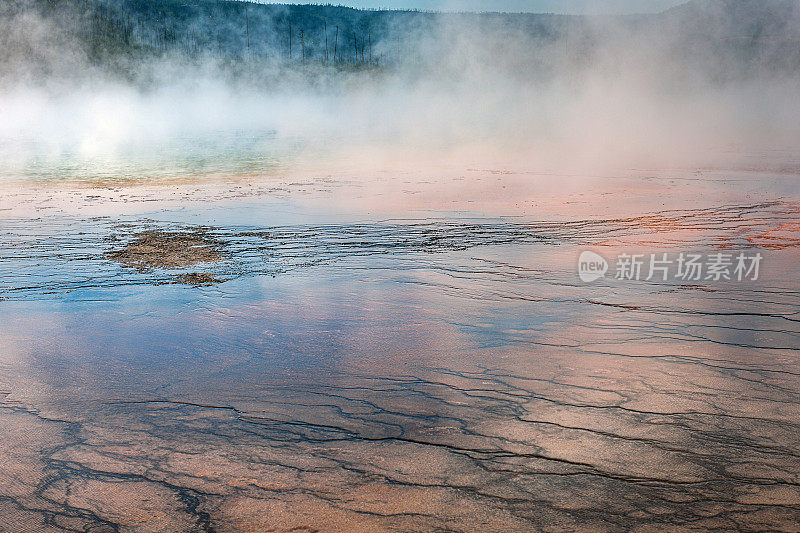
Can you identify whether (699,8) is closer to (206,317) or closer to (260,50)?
(260,50)

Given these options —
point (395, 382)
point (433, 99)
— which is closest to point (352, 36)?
point (433, 99)

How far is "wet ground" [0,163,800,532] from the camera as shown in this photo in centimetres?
223

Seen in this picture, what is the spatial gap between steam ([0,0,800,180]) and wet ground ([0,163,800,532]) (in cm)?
649

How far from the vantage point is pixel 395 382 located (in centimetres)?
313

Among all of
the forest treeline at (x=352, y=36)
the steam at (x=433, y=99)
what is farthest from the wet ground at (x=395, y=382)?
the forest treeline at (x=352, y=36)

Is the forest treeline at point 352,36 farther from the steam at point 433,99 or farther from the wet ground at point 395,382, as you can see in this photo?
the wet ground at point 395,382

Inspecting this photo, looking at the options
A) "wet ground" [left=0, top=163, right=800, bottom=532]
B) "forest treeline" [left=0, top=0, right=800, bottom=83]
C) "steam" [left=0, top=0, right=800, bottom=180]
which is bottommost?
"wet ground" [left=0, top=163, right=800, bottom=532]

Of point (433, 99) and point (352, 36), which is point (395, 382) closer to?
point (433, 99)

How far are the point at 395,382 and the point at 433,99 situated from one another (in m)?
38.7

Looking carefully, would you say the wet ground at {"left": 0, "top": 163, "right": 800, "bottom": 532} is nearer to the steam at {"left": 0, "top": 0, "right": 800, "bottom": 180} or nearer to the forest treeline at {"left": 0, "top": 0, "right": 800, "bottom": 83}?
the steam at {"left": 0, "top": 0, "right": 800, "bottom": 180}

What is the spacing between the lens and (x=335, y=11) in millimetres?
77250

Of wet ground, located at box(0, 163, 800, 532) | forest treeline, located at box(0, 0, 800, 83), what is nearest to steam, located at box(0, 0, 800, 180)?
forest treeline, located at box(0, 0, 800, 83)

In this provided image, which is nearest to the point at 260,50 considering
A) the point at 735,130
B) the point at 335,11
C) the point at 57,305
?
the point at 335,11

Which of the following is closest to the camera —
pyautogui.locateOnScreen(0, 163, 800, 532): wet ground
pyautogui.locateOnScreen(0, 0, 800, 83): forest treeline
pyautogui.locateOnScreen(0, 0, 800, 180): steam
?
pyautogui.locateOnScreen(0, 163, 800, 532): wet ground
